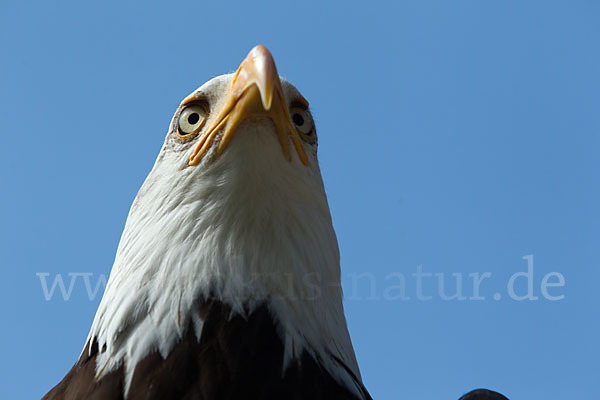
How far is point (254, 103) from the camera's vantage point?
3.42 metres

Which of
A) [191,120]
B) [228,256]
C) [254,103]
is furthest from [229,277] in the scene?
[191,120]

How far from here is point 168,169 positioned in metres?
3.93

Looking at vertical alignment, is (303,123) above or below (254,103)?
above

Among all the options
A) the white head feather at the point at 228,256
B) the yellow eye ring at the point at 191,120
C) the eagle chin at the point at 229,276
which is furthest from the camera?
the yellow eye ring at the point at 191,120

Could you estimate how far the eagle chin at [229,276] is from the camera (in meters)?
3.19

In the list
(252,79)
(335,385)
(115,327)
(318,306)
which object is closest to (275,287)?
(318,306)

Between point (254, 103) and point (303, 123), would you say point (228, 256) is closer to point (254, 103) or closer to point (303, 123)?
point (254, 103)

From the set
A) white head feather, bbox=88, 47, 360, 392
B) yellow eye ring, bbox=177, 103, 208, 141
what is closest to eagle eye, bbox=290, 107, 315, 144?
white head feather, bbox=88, 47, 360, 392

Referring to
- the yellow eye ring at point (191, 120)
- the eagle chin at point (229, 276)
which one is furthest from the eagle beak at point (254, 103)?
the yellow eye ring at point (191, 120)

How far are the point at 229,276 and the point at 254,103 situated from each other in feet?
3.09

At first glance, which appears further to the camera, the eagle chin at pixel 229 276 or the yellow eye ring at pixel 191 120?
the yellow eye ring at pixel 191 120

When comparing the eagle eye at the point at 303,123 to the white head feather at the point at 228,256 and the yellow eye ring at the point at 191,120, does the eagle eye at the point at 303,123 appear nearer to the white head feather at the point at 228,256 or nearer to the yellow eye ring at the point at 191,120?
the white head feather at the point at 228,256

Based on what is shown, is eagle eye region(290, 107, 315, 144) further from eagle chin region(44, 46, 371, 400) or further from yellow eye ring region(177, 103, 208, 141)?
yellow eye ring region(177, 103, 208, 141)

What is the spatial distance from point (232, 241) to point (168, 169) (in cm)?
72
